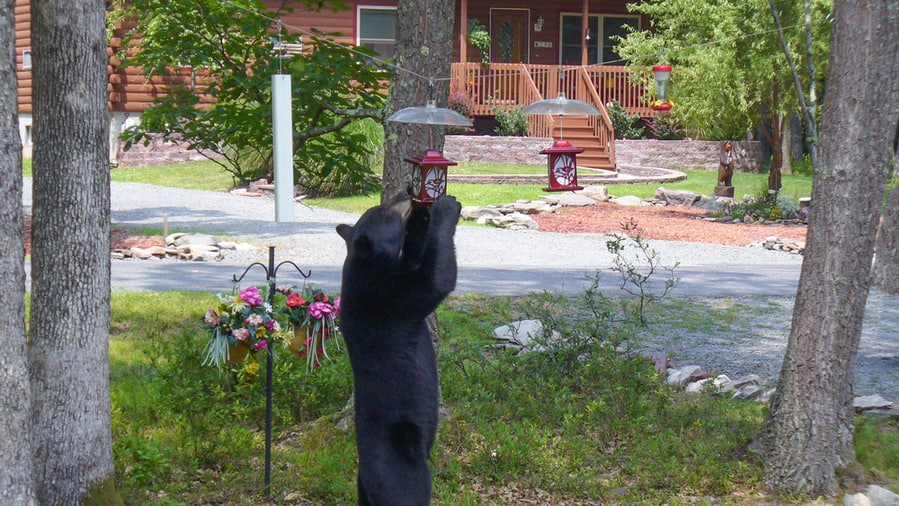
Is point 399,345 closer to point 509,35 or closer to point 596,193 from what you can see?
point 596,193

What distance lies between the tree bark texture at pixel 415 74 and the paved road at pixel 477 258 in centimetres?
492

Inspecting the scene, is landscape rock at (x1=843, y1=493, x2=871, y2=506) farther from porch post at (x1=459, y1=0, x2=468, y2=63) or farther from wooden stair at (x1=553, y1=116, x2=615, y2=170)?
porch post at (x1=459, y1=0, x2=468, y2=63)

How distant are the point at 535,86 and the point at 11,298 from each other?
23262mm

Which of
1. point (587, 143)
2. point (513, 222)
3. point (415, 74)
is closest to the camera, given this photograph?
point (415, 74)

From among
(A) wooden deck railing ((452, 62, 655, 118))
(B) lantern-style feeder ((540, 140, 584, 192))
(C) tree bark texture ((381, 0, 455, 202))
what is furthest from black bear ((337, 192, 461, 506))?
(A) wooden deck railing ((452, 62, 655, 118))

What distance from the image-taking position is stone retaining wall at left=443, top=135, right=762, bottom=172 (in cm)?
2588

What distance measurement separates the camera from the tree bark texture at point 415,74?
605cm

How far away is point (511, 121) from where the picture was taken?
26.6m

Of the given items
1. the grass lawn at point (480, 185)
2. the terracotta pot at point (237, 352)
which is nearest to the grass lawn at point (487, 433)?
the terracotta pot at point (237, 352)

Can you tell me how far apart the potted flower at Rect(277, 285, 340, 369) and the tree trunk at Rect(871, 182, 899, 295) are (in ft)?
25.9

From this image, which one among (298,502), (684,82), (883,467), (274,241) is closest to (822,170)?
(883,467)

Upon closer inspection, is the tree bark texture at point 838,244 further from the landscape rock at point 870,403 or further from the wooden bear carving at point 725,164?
the wooden bear carving at point 725,164

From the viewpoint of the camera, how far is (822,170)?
534 centimetres

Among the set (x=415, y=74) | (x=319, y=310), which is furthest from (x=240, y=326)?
(x=415, y=74)
